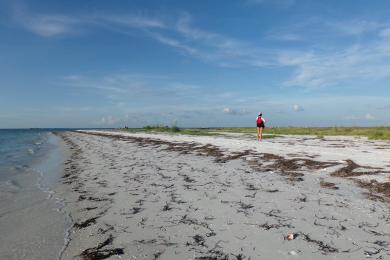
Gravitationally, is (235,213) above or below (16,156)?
above

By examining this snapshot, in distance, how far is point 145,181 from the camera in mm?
11094

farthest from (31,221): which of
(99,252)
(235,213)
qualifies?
(235,213)

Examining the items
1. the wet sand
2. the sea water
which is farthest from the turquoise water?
the wet sand

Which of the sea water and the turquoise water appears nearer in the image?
the sea water

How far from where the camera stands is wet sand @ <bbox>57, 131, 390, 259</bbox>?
518cm

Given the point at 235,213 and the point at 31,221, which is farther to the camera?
the point at 31,221

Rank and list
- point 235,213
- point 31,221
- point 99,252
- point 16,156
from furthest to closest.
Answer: point 16,156 → point 31,221 → point 235,213 → point 99,252

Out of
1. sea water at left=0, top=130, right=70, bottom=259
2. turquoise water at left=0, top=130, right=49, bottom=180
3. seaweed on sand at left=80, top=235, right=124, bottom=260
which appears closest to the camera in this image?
seaweed on sand at left=80, top=235, right=124, bottom=260

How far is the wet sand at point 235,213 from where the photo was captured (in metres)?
5.18

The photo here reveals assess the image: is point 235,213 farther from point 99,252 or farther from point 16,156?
point 16,156

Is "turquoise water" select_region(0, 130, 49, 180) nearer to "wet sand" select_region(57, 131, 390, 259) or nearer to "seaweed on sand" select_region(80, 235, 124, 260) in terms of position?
"wet sand" select_region(57, 131, 390, 259)

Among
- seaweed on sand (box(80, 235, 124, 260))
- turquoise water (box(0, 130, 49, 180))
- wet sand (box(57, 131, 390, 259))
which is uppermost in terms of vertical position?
wet sand (box(57, 131, 390, 259))

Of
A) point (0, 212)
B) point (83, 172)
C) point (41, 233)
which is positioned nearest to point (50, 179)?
point (83, 172)

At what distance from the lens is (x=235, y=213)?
6.96m
